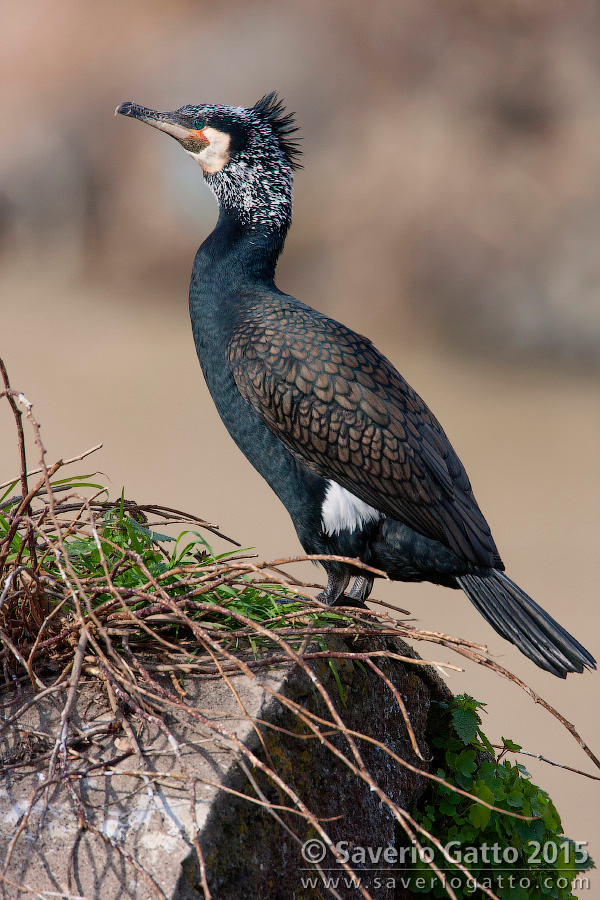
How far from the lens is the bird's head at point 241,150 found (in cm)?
245

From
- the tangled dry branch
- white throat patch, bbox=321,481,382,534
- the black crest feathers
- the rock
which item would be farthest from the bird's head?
the rock

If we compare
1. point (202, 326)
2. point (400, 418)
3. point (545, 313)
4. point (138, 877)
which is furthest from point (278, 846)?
point (545, 313)

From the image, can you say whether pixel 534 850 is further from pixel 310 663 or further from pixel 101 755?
pixel 101 755

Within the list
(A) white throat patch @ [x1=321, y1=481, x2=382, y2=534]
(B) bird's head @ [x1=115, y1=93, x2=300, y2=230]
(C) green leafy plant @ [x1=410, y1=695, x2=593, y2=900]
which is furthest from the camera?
(B) bird's head @ [x1=115, y1=93, x2=300, y2=230]

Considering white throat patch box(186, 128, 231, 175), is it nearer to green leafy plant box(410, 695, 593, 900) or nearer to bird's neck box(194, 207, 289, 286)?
bird's neck box(194, 207, 289, 286)

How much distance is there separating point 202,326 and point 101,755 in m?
1.25

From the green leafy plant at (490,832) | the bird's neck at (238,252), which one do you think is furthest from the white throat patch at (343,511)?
the bird's neck at (238,252)

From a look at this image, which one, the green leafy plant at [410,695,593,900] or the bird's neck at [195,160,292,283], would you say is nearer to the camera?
the green leafy plant at [410,695,593,900]

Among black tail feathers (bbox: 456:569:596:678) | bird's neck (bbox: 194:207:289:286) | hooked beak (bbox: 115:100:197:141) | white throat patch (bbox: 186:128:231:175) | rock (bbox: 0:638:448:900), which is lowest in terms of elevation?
rock (bbox: 0:638:448:900)

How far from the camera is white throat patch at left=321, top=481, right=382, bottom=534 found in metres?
2.06

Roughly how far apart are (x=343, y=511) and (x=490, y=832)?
80 centimetres

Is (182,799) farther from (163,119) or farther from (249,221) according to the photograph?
(163,119)

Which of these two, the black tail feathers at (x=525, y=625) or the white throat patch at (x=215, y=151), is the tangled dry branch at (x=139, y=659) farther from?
the white throat patch at (x=215, y=151)

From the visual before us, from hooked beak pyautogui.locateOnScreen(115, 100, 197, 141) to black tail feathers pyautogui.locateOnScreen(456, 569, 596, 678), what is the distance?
1580mm
